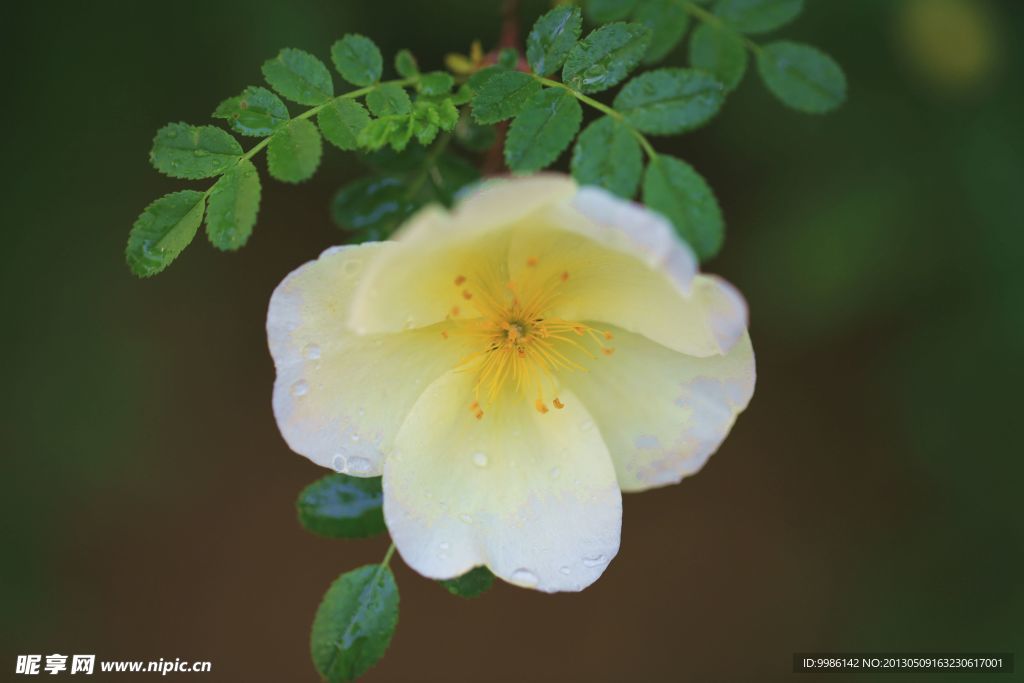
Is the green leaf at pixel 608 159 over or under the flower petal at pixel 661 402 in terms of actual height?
over

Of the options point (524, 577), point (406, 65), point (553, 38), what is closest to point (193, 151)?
point (406, 65)

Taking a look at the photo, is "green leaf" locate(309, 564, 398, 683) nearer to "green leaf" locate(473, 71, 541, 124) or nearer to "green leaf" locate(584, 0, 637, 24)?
"green leaf" locate(473, 71, 541, 124)

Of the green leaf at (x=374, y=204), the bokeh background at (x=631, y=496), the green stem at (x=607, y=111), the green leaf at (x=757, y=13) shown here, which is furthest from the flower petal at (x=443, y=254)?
the bokeh background at (x=631, y=496)

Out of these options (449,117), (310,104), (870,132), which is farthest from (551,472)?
(870,132)

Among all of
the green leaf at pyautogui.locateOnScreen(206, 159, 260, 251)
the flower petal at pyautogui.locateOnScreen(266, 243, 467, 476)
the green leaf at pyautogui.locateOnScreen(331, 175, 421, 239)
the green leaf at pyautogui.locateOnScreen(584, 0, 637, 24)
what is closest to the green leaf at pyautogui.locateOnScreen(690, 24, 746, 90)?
the green leaf at pyautogui.locateOnScreen(584, 0, 637, 24)

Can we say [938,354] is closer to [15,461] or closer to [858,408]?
[858,408]

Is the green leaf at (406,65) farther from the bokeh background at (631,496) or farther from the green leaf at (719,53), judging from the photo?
the bokeh background at (631,496)
